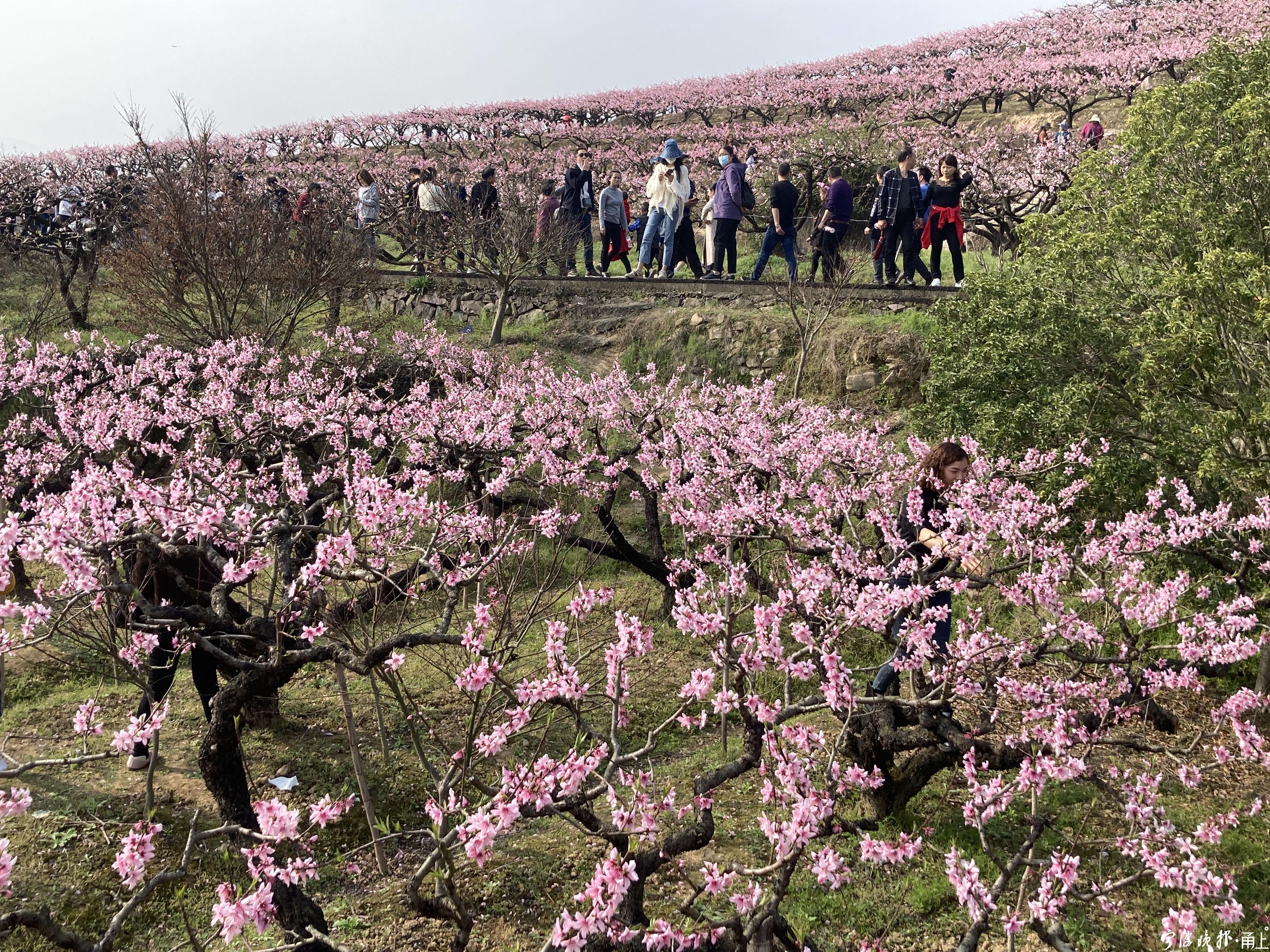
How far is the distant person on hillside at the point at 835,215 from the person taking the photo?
14266 millimetres

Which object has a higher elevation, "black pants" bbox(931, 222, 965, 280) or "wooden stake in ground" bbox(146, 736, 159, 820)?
"black pants" bbox(931, 222, 965, 280)

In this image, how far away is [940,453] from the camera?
6320 mm

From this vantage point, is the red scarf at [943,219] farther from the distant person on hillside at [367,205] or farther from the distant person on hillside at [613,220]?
the distant person on hillside at [367,205]

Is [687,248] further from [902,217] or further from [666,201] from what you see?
[902,217]

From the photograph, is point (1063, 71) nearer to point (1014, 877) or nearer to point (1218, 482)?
point (1218, 482)

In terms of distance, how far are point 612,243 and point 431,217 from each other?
21.0 feet

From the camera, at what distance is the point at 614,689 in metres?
4.25

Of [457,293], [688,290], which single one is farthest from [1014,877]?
[457,293]

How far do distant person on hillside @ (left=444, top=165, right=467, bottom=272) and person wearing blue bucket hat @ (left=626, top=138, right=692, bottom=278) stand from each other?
4441mm

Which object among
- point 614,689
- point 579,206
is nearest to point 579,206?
point 579,206

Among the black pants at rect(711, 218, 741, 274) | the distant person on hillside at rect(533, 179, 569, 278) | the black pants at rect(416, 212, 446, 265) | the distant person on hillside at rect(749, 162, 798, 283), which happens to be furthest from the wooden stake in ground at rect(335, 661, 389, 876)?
the black pants at rect(416, 212, 446, 265)

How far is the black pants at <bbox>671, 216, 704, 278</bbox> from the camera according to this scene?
17.7 m

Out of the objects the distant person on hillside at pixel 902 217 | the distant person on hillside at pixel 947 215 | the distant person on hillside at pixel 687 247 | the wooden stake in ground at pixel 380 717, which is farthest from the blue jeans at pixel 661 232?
the wooden stake in ground at pixel 380 717

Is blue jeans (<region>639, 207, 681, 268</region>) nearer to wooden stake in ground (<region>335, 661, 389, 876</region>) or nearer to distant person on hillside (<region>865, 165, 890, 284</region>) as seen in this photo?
distant person on hillside (<region>865, 165, 890, 284</region>)
